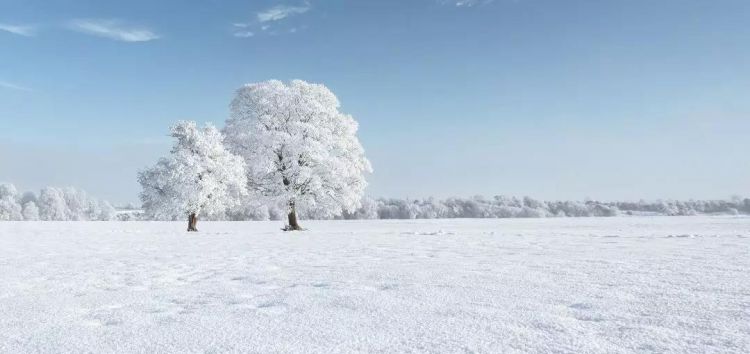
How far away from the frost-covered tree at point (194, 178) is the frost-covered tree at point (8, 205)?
9437 cm

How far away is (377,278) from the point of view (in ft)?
23.0

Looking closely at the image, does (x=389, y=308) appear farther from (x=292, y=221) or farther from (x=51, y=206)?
(x=51, y=206)

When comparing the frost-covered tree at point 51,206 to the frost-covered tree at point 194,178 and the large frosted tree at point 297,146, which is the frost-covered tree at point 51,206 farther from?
the large frosted tree at point 297,146

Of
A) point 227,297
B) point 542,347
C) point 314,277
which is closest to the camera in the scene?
point 542,347

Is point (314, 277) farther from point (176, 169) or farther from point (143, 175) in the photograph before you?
point (143, 175)

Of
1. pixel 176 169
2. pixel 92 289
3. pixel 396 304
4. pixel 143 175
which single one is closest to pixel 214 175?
pixel 176 169

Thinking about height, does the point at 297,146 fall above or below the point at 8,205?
above

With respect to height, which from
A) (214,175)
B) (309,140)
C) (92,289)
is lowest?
(92,289)

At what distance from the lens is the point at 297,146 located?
2861 cm

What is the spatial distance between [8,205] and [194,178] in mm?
101617

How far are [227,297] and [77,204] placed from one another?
142 meters

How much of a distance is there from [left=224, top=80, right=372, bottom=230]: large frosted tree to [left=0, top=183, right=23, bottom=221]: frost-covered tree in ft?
328

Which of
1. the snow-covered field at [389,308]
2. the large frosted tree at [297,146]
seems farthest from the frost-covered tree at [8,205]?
the snow-covered field at [389,308]


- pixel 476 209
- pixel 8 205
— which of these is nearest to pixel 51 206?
pixel 8 205
